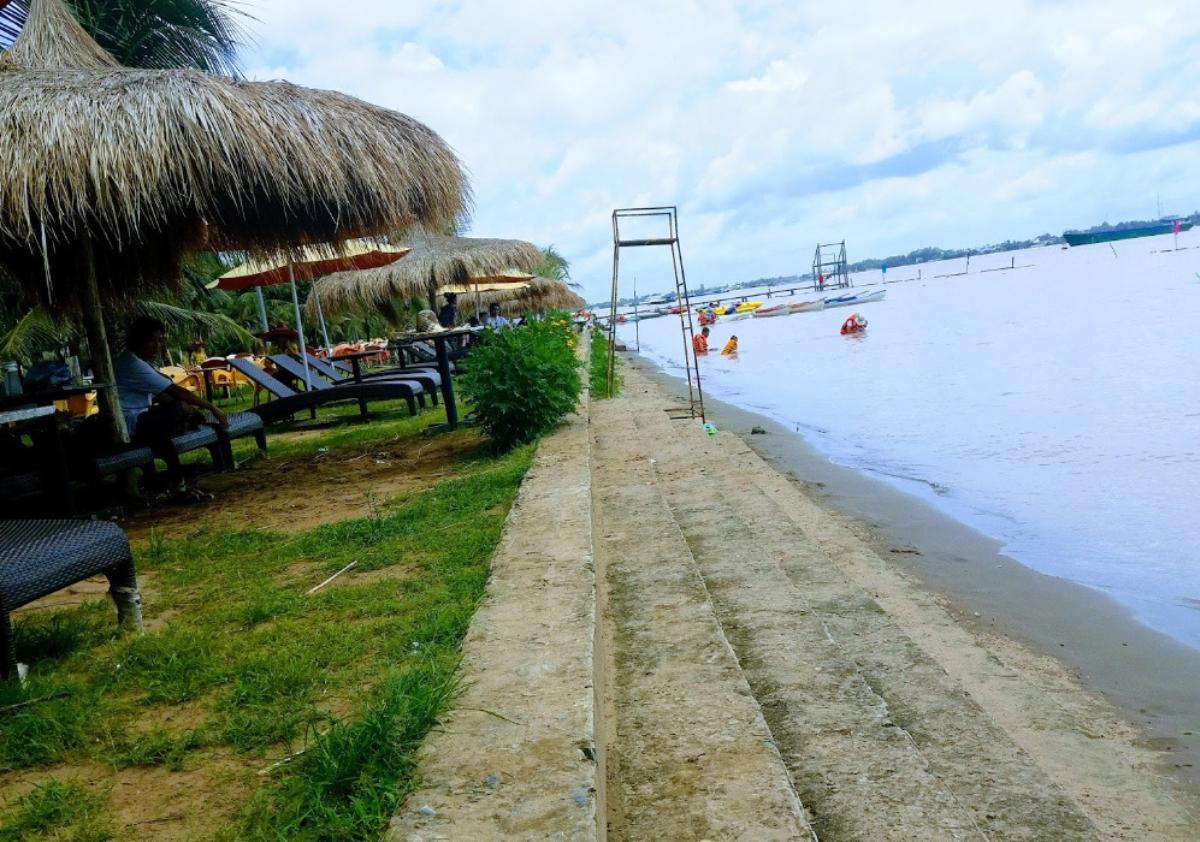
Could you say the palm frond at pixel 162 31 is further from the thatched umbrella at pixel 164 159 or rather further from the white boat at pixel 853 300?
the white boat at pixel 853 300

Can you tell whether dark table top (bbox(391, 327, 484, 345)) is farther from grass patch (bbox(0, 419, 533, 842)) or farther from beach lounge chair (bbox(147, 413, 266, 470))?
grass patch (bbox(0, 419, 533, 842))

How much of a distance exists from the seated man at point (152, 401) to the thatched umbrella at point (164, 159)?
0.97ft

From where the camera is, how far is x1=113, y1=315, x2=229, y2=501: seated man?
621 centimetres

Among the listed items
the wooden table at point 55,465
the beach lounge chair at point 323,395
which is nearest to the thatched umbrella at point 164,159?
the wooden table at point 55,465

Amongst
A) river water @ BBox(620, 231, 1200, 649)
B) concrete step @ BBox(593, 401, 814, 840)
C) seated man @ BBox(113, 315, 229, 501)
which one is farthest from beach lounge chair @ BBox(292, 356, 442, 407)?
concrete step @ BBox(593, 401, 814, 840)

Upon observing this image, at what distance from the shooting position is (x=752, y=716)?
2.32 metres

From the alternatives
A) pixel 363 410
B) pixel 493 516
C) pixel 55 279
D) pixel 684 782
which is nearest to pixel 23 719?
pixel 684 782

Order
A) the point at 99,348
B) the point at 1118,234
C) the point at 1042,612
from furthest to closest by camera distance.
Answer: the point at 1118,234, the point at 99,348, the point at 1042,612

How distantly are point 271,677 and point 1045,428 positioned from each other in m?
9.51

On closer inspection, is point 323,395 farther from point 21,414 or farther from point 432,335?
point 21,414

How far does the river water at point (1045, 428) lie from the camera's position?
5570 millimetres

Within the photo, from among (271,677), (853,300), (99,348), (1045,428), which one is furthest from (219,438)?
(853,300)

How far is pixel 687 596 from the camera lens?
3.27 meters

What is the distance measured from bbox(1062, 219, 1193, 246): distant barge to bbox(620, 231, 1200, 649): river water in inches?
3662
